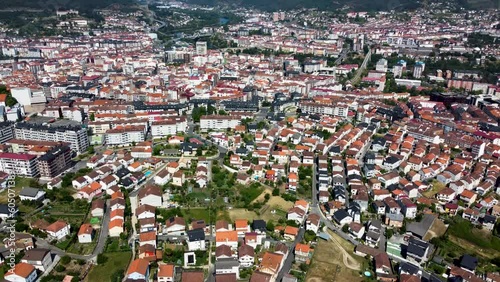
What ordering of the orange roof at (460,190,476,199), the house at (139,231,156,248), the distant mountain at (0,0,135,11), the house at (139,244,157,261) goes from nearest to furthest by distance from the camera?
the house at (139,244,157,261), the house at (139,231,156,248), the orange roof at (460,190,476,199), the distant mountain at (0,0,135,11)

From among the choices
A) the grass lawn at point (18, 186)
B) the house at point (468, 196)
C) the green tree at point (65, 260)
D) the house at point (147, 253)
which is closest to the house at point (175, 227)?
the house at point (147, 253)

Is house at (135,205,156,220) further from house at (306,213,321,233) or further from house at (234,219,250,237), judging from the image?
house at (306,213,321,233)

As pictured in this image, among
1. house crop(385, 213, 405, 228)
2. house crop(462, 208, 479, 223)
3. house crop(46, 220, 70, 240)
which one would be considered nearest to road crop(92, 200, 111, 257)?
house crop(46, 220, 70, 240)

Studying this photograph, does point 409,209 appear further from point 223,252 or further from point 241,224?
point 223,252

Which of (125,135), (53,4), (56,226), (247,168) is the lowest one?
(56,226)

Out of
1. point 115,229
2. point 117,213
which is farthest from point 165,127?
point 115,229

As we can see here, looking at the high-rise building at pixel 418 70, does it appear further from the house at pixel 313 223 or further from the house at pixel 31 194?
the house at pixel 31 194
